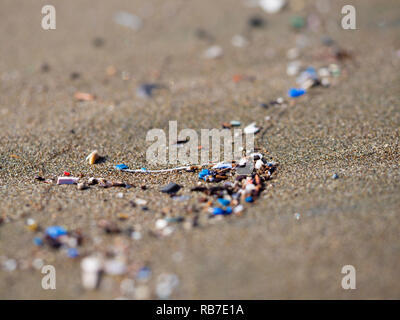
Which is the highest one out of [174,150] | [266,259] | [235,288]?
[174,150]

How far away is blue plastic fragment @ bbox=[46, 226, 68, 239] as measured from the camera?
6.73 ft

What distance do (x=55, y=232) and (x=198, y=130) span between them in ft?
4.53

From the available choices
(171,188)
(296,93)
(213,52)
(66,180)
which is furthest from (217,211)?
(213,52)

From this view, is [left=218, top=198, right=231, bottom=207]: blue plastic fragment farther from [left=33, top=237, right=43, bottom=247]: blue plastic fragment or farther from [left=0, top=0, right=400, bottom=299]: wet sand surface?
[left=33, top=237, right=43, bottom=247]: blue plastic fragment

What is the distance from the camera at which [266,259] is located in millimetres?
1915

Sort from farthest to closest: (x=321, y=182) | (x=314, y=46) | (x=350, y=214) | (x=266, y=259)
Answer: (x=314, y=46)
(x=321, y=182)
(x=350, y=214)
(x=266, y=259)

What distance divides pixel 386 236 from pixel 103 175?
1.67 meters

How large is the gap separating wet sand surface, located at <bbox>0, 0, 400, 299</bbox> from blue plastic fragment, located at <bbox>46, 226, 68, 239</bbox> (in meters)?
0.05

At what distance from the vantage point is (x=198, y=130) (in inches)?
122

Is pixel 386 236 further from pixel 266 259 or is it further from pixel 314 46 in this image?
pixel 314 46

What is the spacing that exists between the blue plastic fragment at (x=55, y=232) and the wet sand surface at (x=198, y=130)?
5 cm

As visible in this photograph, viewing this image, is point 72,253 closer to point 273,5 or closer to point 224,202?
point 224,202
